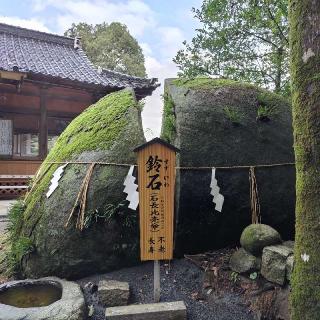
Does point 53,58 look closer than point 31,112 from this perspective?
No

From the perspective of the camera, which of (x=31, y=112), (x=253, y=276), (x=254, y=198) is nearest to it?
(x=253, y=276)

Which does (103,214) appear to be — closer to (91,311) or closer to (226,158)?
(91,311)

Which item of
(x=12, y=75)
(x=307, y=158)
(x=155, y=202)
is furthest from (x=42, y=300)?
(x=12, y=75)

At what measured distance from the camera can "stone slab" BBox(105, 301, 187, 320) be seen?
3.52m

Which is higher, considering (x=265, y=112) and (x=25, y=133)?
(x=25, y=133)

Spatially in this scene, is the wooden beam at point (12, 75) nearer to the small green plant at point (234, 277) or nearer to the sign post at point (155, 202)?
the sign post at point (155, 202)

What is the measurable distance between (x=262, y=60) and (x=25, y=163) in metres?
8.47

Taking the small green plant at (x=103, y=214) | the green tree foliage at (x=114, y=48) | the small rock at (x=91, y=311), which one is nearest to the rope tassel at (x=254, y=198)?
the small green plant at (x=103, y=214)

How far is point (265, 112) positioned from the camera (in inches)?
199

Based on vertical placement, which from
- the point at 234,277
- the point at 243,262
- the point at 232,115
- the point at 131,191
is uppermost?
the point at 232,115

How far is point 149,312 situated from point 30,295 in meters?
1.49

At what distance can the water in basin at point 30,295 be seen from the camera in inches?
152

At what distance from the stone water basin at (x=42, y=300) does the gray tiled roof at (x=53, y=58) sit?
27.6 feet

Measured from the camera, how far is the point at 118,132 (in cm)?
493
